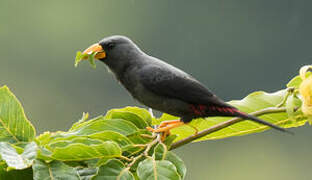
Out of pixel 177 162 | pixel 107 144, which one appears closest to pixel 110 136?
pixel 107 144

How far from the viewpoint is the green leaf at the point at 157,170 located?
6.46 ft

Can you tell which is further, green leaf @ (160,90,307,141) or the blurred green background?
the blurred green background

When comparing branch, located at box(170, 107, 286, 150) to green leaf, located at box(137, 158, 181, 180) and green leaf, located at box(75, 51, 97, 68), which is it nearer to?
green leaf, located at box(137, 158, 181, 180)

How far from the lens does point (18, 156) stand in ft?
6.16

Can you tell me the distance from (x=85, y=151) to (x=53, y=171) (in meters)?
0.11

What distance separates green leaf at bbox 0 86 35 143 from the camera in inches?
83.3

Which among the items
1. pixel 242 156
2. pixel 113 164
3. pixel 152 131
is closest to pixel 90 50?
pixel 152 131

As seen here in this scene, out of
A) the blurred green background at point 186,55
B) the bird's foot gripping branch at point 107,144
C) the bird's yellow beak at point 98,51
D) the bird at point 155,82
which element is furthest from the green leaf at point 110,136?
the blurred green background at point 186,55

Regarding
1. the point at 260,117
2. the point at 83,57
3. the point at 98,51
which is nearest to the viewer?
the point at 260,117

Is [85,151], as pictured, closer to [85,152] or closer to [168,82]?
[85,152]

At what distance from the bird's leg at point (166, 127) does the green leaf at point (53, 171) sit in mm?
409

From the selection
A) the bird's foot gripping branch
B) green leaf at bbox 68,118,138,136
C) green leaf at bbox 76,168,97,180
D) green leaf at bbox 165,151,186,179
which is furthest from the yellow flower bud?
green leaf at bbox 76,168,97,180

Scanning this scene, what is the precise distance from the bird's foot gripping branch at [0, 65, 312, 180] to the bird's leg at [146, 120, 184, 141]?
31 millimetres

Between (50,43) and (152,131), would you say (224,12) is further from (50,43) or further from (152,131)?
(152,131)
